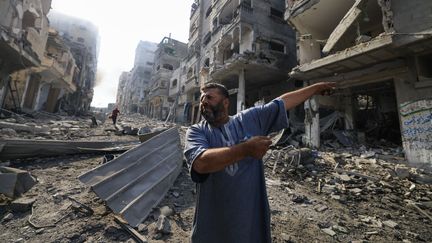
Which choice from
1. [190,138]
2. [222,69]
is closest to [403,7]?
[190,138]

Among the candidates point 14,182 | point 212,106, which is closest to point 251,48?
point 14,182

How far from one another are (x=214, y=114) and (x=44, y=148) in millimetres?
6317

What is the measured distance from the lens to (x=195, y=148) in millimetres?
1361

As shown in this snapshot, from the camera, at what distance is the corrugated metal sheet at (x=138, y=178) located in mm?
3379

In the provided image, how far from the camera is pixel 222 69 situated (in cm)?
1577

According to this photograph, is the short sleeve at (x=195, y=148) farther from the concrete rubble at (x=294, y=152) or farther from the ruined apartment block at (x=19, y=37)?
the ruined apartment block at (x=19, y=37)

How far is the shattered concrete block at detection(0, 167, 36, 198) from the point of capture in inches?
145

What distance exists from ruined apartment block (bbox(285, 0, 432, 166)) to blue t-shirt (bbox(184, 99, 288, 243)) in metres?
8.08

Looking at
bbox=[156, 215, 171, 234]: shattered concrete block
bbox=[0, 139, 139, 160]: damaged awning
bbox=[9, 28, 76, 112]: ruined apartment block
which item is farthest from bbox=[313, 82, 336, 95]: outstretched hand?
bbox=[9, 28, 76, 112]: ruined apartment block

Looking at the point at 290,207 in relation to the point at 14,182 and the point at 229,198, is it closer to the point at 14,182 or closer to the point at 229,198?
the point at 229,198

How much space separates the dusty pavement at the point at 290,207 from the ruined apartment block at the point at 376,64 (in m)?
1.92

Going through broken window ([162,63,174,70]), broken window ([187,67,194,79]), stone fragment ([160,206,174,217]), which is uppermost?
broken window ([162,63,174,70])

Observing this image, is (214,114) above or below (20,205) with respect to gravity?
above

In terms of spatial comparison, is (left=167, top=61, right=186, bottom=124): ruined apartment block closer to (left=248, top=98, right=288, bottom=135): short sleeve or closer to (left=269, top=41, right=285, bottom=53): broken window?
(left=269, top=41, right=285, bottom=53): broken window
